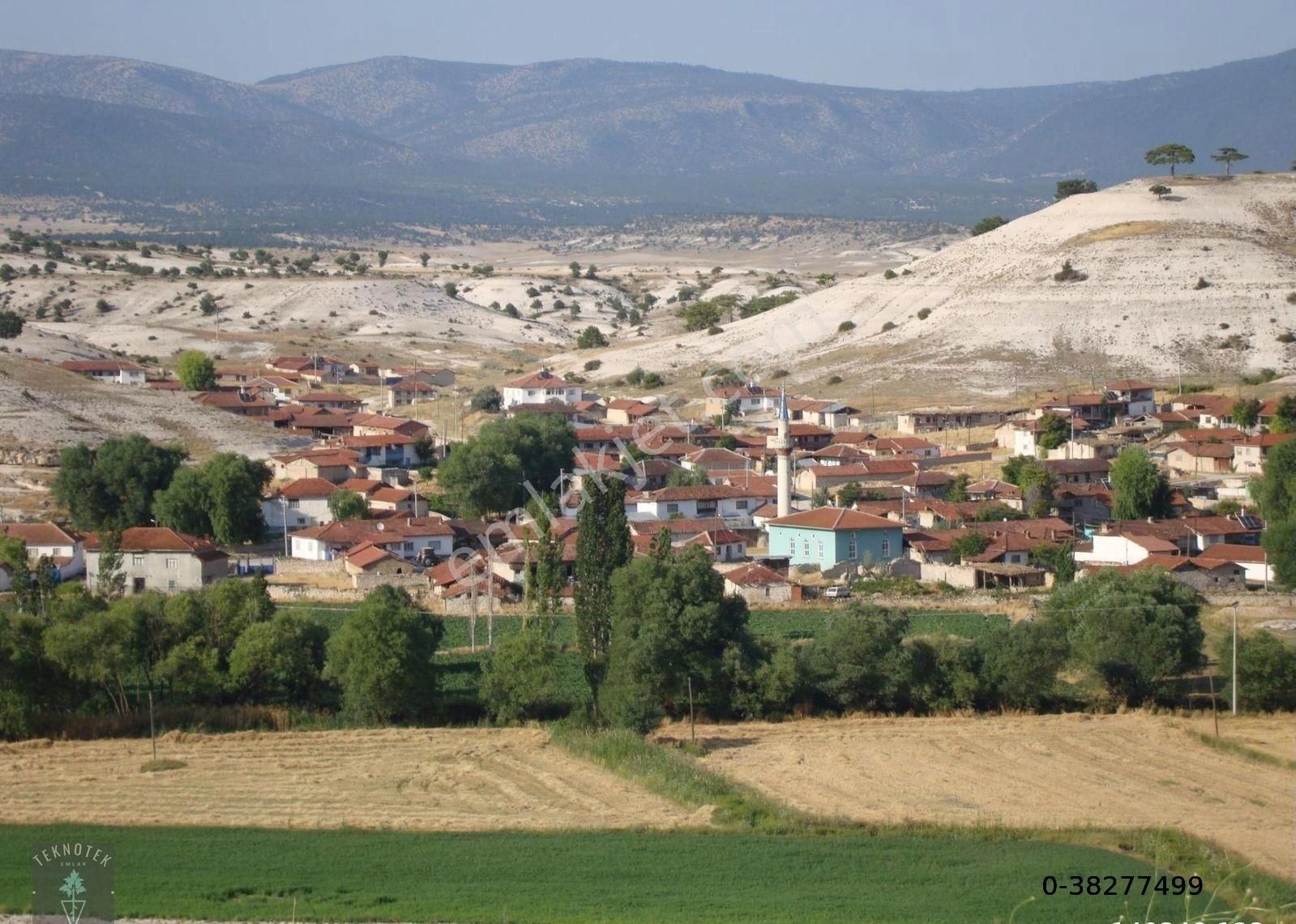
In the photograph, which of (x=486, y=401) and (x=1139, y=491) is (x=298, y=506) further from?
(x=486, y=401)

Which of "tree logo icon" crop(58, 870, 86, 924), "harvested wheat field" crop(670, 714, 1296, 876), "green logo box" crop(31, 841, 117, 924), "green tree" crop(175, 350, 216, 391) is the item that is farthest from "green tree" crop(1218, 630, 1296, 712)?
"green tree" crop(175, 350, 216, 391)

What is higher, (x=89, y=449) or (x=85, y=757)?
(x=89, y=449)

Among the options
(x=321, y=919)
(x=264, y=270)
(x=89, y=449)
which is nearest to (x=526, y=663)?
(x=321, y=919)

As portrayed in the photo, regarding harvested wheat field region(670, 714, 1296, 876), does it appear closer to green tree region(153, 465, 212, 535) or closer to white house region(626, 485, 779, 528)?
white house region(626, 485, 779, 528)

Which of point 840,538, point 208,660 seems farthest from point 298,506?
point 208,660

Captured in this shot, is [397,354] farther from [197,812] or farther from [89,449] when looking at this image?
[197,812]

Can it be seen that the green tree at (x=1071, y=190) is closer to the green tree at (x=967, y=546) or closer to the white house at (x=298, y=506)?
the white house at (x=298, y=506)

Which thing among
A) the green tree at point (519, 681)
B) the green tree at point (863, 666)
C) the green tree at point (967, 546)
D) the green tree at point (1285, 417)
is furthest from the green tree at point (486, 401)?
the green tree at point (863, 666)
